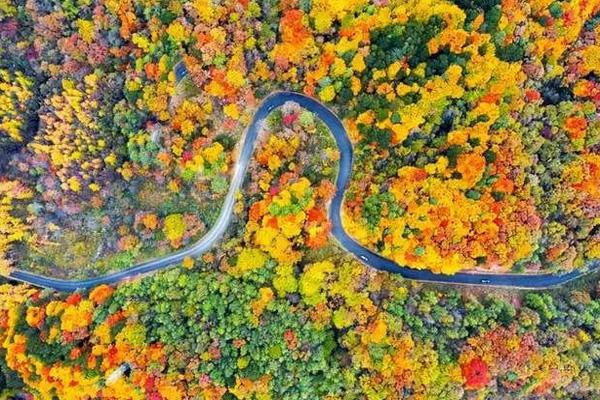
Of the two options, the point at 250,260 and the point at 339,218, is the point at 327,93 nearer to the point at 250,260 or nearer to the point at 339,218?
the point at 339,218

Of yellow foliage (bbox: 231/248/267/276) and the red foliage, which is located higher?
yellow foliage (bbox: 231/248/267/276)

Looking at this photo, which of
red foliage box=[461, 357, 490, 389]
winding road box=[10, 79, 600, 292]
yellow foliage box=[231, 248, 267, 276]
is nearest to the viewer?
red foliage box=[461, 357, 490, 389]

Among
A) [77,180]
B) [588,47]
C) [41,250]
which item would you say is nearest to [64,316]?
[41,250]

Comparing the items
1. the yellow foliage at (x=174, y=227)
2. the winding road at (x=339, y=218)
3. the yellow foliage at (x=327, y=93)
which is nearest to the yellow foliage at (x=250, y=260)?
the winding road at (x=339, y=218)

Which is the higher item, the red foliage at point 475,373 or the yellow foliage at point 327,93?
the yellow foliage at point 327,93

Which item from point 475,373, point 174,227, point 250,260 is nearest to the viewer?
point 475,373

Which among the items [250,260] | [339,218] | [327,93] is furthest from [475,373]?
[327,93]

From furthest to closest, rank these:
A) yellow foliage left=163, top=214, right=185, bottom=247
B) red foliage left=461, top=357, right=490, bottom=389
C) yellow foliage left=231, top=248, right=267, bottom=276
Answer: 1. yellow foliage left=163, top=214, right=185, bottom=247
2. yellow foliage left=231, top=248, right=267, bottom=276
3. red foliage left=461, top=357, right=490, bottom=389

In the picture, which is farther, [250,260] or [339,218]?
[339,218]

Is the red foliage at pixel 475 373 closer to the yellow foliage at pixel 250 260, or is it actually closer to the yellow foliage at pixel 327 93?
the yellow foliage at pixel 250 260

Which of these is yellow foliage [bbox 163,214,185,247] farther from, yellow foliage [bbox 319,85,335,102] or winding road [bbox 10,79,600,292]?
yellow foliage [bbox 319,85,335,102]

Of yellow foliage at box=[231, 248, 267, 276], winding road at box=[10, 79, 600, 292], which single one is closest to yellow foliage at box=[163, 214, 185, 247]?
winding road at box=[10, 79, 600, 292]
